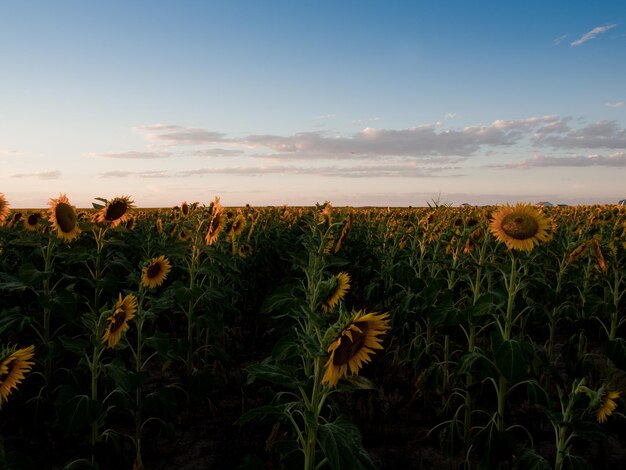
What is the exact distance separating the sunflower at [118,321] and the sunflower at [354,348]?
5.65 ft

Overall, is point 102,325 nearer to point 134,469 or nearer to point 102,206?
point 134,469

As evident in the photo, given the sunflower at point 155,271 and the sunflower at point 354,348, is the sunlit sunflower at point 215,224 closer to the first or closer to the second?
the sunflower at point 155,271

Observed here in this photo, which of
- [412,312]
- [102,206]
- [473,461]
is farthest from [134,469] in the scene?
[412,312]

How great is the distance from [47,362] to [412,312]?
13.0 feet

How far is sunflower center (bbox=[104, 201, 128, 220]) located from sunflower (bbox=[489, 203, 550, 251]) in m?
3.72

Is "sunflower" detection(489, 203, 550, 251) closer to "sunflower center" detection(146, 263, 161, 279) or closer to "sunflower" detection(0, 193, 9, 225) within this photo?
"sunflower center" detection(146, 263, 161, 279)

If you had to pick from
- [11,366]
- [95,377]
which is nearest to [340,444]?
[11,366]

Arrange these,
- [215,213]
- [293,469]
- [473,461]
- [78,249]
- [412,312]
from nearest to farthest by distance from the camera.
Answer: [293,469]
[473,461]
[78,249]
[215,213]
[412,312]

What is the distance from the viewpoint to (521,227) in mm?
4348

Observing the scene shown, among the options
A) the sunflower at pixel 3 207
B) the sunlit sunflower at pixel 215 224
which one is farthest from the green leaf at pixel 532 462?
the sunflower at pixel 3 207

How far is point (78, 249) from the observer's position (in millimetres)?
4801

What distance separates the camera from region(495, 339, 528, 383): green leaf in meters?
3.48

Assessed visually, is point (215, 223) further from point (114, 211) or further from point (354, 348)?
point (354, 348)

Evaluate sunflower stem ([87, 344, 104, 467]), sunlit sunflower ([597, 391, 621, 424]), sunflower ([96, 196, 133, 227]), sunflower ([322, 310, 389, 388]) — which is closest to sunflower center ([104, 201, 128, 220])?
sunflower ([96, 196, 133, 227])
